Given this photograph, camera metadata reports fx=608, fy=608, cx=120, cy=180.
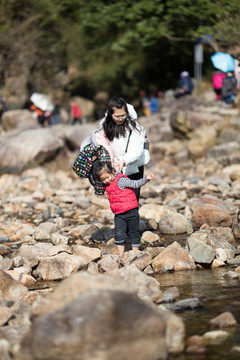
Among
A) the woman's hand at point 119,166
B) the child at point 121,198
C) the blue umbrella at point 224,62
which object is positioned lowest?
the blue umbrella at point 224,62

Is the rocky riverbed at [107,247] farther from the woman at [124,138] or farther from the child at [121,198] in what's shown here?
the woman at [124,138]

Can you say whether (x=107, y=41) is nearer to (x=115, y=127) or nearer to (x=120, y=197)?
(x=115, y=127)

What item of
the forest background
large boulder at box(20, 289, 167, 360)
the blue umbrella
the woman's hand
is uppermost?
large boulder at box(20, 289, 167, 360)

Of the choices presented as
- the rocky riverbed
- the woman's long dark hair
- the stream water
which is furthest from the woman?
the stream water

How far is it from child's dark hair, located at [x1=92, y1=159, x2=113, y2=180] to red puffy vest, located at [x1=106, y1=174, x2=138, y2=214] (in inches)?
5.6

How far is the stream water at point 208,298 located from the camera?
3754mm

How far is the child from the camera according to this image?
6.22m

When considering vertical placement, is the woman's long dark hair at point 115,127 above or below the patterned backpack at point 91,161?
above

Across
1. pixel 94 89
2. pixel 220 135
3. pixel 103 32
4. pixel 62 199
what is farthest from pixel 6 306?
pixel 94 89

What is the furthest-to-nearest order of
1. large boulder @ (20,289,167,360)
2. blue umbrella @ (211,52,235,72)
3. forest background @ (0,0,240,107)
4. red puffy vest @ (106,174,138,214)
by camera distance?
1. forest background @ (0,0,240,107)
2. blue umbrella @ (211,52,235,72)
3. red puffy vest @ (106,174,138,214)
4. large boulder @ (20,289,167,360)

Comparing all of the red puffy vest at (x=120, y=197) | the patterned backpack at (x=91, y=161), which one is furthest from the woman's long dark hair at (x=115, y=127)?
the red puffy vest at (x=120, y=197)

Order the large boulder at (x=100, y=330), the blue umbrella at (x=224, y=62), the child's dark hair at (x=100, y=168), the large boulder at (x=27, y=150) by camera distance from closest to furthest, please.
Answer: the large boulder at (x=100, y=330), the child's dark hair at (x=100, y=168), the large boulder at (x=27, y=150), the blue umbrella at (x=224, y=62)

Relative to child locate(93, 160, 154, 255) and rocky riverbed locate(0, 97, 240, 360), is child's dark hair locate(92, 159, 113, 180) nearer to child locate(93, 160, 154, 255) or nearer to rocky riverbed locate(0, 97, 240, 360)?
child locate(93, 160, 154, 255)

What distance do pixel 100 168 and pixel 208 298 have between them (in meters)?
1.92
